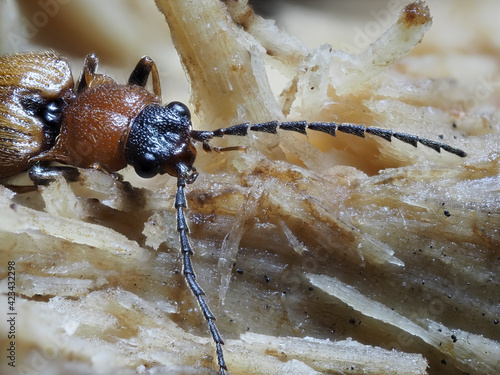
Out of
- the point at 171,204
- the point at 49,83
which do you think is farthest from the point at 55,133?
the point at 171,204

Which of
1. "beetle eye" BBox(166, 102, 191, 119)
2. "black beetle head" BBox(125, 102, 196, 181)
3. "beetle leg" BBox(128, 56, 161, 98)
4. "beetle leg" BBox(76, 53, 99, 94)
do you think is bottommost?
"black beetle head" BBox(125, 102, 196, 181)

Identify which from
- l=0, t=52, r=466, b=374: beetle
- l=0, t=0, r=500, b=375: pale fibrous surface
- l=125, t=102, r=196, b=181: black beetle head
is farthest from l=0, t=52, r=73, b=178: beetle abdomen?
l=0, t=0, r=500, b=375: pale fibrous surface

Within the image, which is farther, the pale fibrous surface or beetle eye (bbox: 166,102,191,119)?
beetle eye (bbox: 166,102,191,119)

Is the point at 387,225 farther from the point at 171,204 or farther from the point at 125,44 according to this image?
the point at 125,44

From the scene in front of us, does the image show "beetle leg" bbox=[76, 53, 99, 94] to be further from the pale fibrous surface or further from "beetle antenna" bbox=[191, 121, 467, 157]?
"beetle antenna" bbox=[191, 121, 467, 157]

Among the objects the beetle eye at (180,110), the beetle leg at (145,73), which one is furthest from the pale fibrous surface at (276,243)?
the beetle leg at (145,73)

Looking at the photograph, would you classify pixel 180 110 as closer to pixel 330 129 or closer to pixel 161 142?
pixel 161 142

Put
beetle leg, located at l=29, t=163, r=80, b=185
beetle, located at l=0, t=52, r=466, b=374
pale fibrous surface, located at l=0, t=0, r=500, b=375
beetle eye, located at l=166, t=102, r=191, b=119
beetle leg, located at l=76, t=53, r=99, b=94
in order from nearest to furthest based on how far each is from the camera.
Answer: pale fibrous surface, located at l=0, t=0, r=500, b=375 < beetle, located at l=0, t=52, r=466, b=374 < beetle leg, located at l=29, t=163, r=80, b=185 < beetle eye, located at l=166, t=102, r=191, b=119 < beetle leg, located at l=76, t=53, r=99, b=94
